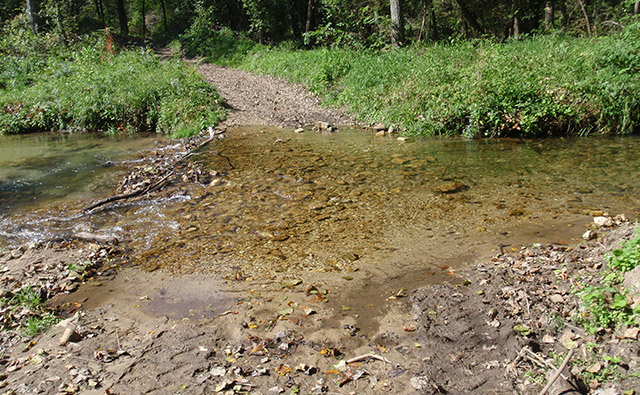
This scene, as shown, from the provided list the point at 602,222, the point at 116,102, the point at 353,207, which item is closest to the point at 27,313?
the point at 353,207

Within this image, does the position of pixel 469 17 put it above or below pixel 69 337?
above

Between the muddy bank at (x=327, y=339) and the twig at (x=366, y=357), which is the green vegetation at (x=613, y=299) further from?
the twig at (x=366, y=357)

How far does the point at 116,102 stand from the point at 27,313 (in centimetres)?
1095

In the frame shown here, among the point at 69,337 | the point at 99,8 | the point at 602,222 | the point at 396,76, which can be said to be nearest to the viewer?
the point at 69,337

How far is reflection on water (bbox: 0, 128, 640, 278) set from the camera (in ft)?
17.4

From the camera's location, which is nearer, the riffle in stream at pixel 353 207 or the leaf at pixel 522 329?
the leaf at pixel 522 329

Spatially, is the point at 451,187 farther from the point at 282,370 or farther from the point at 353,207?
the point at 282,370

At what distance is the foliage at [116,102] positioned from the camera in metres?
13.1

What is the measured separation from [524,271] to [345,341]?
1.87 metres

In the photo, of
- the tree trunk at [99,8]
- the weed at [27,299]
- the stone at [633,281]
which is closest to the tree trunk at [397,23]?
the stone at [633,281]

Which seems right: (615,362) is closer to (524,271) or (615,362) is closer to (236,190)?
(524,271)

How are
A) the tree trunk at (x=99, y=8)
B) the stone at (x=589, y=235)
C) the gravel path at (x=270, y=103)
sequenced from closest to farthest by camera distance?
1. the stone at (x=589, y=235)
2. the gravel path at (x=270, y=103)
3. the tree trunk at (x=99, y=8)

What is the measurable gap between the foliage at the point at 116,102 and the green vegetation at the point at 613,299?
10.6m

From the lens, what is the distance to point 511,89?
33.2 ft
